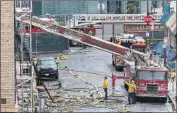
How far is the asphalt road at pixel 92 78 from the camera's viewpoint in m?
26.5

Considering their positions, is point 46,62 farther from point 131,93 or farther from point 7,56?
point 7,56

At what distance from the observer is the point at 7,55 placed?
62.3 feet

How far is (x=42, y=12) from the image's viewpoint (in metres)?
55.0

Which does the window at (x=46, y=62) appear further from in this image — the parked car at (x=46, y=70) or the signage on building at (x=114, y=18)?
the signage on building at (x=114, y=18)

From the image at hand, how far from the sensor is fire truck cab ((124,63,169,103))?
91.6ft

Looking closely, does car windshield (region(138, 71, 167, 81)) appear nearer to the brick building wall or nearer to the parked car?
the parked car

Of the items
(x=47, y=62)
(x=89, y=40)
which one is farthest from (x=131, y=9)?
(x=89, y=40)

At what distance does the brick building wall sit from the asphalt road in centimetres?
713

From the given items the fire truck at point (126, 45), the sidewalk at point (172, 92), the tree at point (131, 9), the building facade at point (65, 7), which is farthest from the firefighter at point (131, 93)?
the tree at point (131, 9)

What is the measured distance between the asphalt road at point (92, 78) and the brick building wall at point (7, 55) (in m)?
7.13

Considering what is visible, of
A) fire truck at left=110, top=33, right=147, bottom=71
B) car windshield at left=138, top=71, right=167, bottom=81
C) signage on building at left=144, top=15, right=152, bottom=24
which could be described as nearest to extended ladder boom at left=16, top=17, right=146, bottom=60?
car windshield at left=138, top=71, right=167, bottom=81

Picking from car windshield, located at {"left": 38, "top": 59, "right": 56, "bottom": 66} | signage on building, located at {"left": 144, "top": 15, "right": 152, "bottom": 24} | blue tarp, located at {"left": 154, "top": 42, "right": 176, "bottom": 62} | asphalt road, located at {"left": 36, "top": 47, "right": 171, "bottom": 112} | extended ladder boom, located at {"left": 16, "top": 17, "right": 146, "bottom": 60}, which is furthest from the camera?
signage on building, located at {"left": 144, "top": 15, "right": 152, "bottom": 24}

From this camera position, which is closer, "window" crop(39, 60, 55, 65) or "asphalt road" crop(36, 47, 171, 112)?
"asphalt road" crop(36, 47, 171, 112)

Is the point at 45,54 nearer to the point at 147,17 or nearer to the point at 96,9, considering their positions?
the point at 147,17
